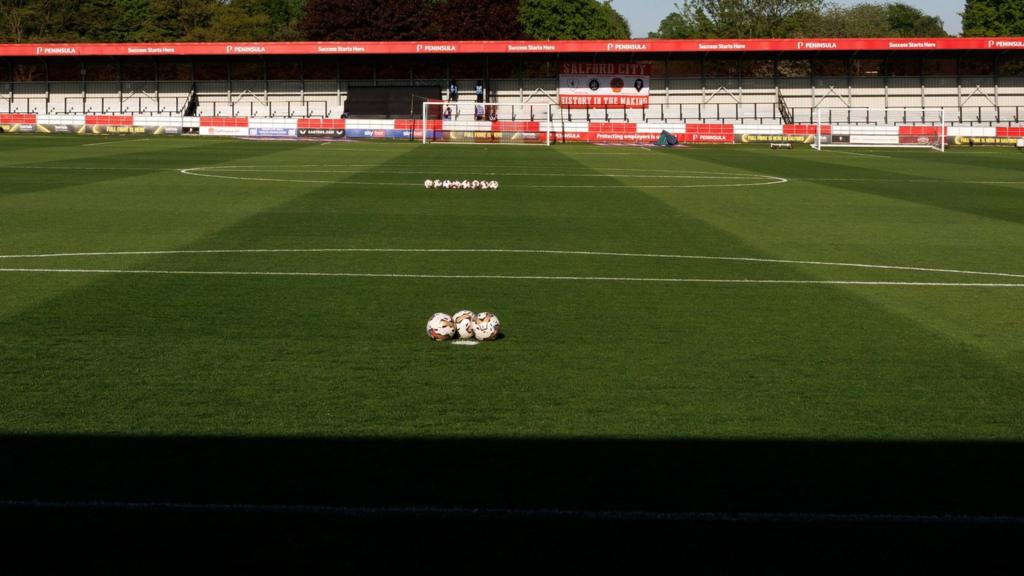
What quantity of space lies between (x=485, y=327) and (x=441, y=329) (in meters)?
0.39

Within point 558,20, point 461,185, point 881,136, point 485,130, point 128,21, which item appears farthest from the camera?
point 128,21

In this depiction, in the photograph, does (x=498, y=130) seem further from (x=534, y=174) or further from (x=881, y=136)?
(x=534, y=174)

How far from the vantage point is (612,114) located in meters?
83.7

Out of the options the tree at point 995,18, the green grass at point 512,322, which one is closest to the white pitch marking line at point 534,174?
the green grass at point 512,322

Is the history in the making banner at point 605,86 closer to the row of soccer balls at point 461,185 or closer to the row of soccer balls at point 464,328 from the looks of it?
the row of soccer balls at point 461,185

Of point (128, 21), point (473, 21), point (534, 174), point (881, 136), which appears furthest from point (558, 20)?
point (534, 174)

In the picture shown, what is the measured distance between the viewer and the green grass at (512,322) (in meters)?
8.82

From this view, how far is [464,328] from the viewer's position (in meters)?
11.3

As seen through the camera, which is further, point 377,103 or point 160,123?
point 377,103

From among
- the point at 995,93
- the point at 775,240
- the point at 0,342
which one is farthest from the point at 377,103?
the point at 0,342

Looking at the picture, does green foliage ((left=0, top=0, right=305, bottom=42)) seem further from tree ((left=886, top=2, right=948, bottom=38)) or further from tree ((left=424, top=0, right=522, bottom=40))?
tree ((left=886, top=2, right=948, bottom=38))

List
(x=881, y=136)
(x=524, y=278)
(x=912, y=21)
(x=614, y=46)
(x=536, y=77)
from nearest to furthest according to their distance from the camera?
(x=524, y=278), (x=881, y=136), (x=614, y=46), (x=536, y=77), (x=912, y=21)

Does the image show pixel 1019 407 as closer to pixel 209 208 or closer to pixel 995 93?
pixel 209 208

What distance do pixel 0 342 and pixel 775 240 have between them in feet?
41.9
